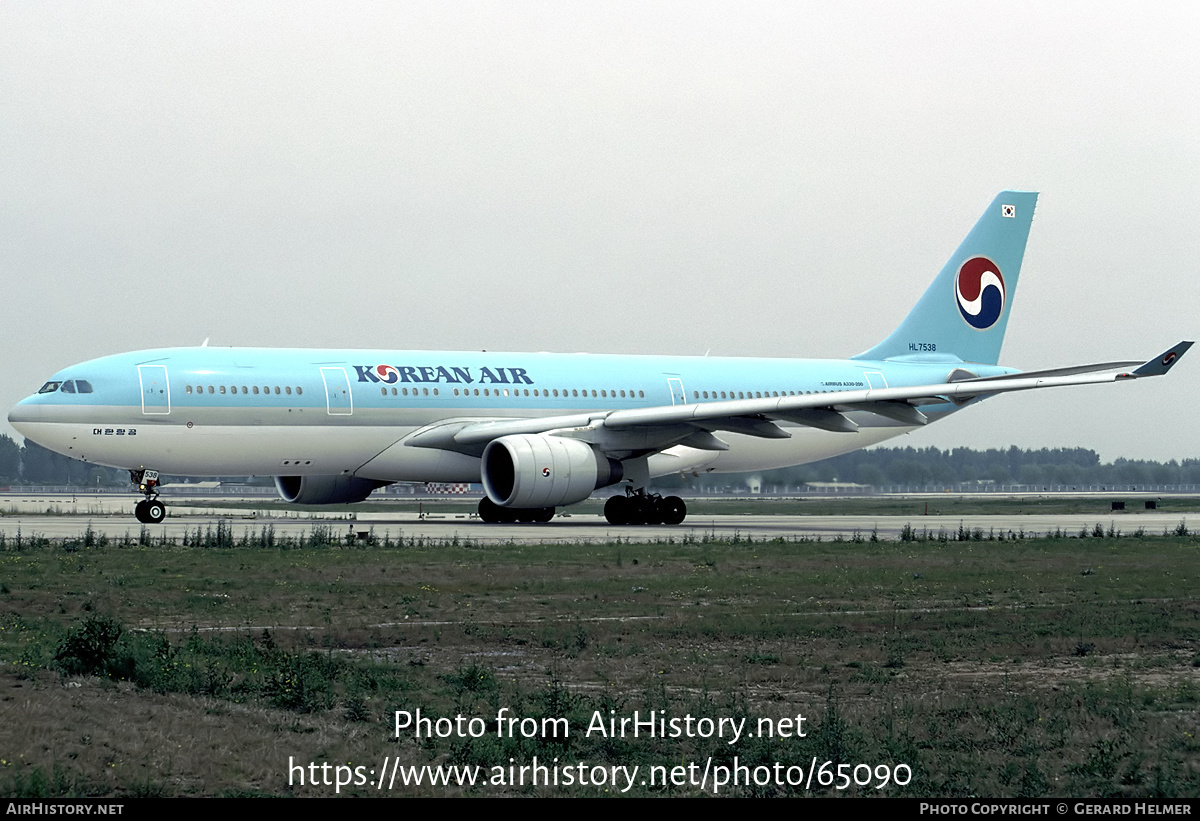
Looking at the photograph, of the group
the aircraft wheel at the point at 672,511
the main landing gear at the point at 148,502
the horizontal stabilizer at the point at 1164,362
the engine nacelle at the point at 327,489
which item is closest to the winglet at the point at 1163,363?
the horizontal stabilizer at the point at 1164,362

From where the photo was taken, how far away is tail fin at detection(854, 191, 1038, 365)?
141 feet

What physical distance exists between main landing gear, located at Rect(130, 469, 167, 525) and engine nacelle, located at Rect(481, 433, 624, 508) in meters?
7.75

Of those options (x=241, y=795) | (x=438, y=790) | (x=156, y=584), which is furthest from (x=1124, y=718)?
(x=156, y=584)

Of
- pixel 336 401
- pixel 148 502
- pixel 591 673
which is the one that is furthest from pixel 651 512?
pixel 591 673

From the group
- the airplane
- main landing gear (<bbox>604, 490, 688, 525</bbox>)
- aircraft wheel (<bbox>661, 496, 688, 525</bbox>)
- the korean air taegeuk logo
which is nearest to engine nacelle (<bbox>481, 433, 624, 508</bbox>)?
the airplane

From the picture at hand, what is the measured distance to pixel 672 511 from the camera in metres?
35.6

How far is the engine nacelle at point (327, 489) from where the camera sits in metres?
35.8

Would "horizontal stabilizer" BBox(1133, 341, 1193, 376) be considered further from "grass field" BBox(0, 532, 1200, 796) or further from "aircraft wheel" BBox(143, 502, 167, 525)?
"aircraft wheel" BBox(143, 502, 167, 525)

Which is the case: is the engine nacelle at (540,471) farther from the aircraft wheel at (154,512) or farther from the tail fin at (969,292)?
the tail fin at (969,292)

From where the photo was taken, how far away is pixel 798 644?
46.8 ft

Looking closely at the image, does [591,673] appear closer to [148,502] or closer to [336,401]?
[336,401]

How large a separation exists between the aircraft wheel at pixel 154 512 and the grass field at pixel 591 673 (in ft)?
35.9
